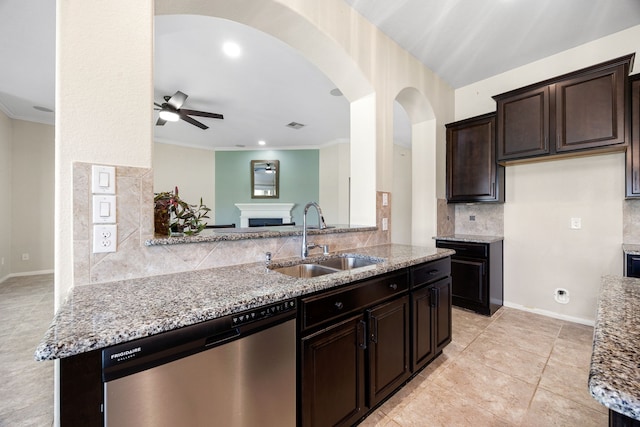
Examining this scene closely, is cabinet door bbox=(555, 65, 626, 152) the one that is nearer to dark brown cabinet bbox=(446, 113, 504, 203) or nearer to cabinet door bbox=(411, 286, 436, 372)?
dark brown cabinet bbox=(446, 113, 504, 203)

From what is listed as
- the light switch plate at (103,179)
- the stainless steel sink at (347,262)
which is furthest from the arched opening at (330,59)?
the light switch plate at (103,179)

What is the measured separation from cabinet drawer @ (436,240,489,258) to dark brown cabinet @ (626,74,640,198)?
1.20 metres

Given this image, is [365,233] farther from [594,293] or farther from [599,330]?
[594,293]

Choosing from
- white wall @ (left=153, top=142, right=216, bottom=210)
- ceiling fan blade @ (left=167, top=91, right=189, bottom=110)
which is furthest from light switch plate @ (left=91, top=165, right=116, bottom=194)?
white wall @ (left=153, top=142, right=216, bottom=210)

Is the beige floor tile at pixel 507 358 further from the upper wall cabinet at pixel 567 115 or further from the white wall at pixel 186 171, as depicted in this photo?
the white wall at pixel 186 171

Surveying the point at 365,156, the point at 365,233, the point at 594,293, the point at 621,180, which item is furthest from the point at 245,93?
the point at 594,293

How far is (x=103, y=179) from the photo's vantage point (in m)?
1.20

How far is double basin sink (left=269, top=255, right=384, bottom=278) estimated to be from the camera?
5.76 ft

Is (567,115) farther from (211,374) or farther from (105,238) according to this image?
(105,238)

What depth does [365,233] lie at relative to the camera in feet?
8.00

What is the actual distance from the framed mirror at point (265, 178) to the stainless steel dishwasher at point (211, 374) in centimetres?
612

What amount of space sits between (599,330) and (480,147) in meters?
2.99

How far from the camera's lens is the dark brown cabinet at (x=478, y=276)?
298 centimetres

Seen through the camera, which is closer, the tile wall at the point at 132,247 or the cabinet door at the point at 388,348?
the tile wall at the point at 132,247
